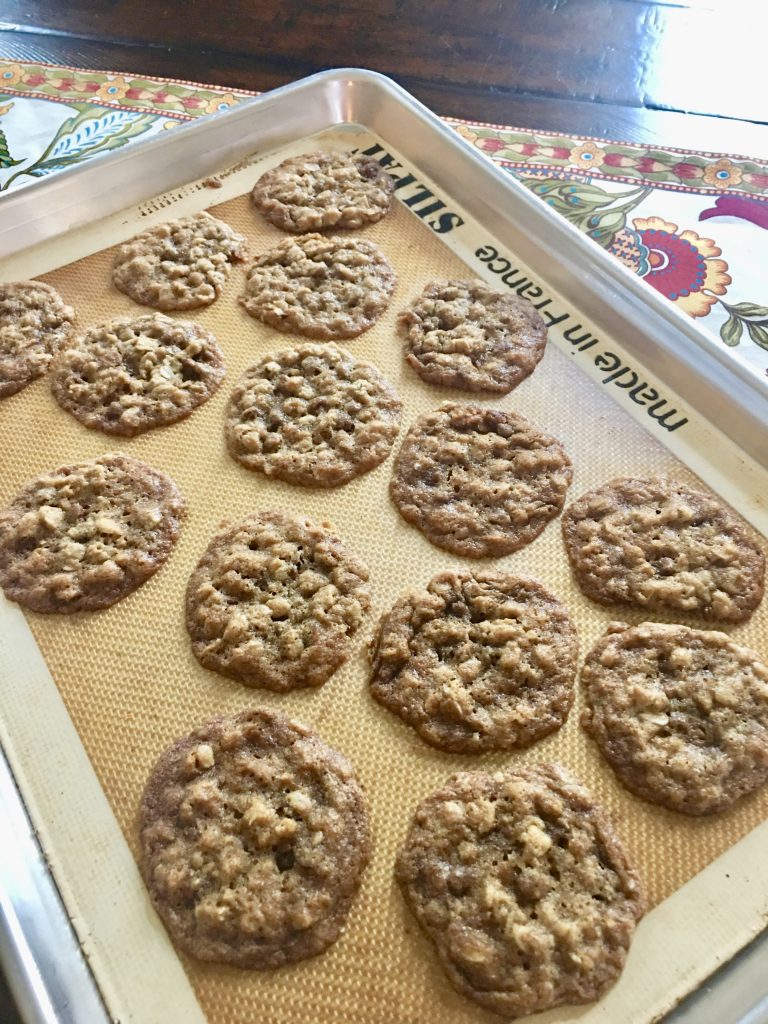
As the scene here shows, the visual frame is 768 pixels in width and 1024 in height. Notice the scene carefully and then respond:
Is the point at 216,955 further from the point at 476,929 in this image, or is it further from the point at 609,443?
the point at 609,443

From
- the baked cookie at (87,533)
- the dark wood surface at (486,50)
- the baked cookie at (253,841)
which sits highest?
the dark wood surface at (486,50)

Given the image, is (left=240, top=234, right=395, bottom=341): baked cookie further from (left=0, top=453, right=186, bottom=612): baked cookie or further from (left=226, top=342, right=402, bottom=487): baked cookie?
(left=0, top=453, right=186, bottom=612): baked cookie

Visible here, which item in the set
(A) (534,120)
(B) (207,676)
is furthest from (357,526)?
(A) (534,120)

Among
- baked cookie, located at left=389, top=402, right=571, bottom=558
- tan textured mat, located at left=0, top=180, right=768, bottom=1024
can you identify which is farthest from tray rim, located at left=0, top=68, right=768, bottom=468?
baked cookie, located at left=389, top=402, right=571, bottom=558

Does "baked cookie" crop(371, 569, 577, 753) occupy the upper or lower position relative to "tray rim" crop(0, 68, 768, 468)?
lower

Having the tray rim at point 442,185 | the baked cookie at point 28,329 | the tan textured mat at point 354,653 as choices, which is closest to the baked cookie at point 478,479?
the tan textured mat at point 354,653

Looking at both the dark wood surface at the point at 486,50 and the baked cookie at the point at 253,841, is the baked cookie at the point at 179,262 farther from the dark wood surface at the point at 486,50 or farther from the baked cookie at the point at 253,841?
the baked cookie at the point at 253,841

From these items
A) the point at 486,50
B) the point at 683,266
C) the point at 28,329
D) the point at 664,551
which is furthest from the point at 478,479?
the point at 486,50
